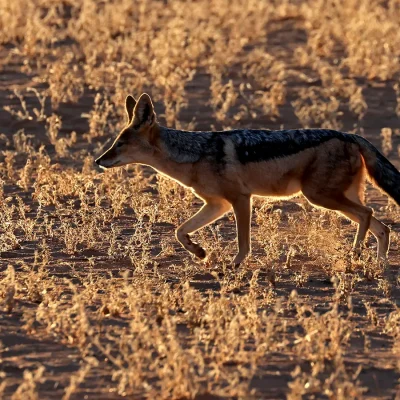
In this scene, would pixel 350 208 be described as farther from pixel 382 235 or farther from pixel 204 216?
pixel 204 216

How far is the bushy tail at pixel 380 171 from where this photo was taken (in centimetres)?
914

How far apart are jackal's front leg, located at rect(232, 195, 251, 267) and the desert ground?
127 mm

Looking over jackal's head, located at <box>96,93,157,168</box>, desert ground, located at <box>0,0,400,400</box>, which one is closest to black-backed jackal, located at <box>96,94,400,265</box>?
jackal's head, located at <box>96,93,157,168</box>

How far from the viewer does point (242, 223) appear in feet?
29.5

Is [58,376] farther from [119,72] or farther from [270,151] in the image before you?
[119,72]

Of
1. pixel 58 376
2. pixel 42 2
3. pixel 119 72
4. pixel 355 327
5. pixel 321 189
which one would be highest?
pixel 42 2

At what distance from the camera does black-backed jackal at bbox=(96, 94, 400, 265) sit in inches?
351

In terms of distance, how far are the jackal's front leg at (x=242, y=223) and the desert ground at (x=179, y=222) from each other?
127 millimetres

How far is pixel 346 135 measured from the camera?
9.15 meters

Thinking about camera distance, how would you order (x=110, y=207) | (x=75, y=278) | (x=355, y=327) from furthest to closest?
(x=110, y=207) → (x=75, y=278) → (x=355, y=327)

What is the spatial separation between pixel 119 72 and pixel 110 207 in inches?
220

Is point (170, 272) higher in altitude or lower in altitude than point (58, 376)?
higher

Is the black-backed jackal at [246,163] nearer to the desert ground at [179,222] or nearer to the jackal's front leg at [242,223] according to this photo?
the jackal's front leg at [242,223]

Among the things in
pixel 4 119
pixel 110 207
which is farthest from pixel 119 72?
pixel 110 207
